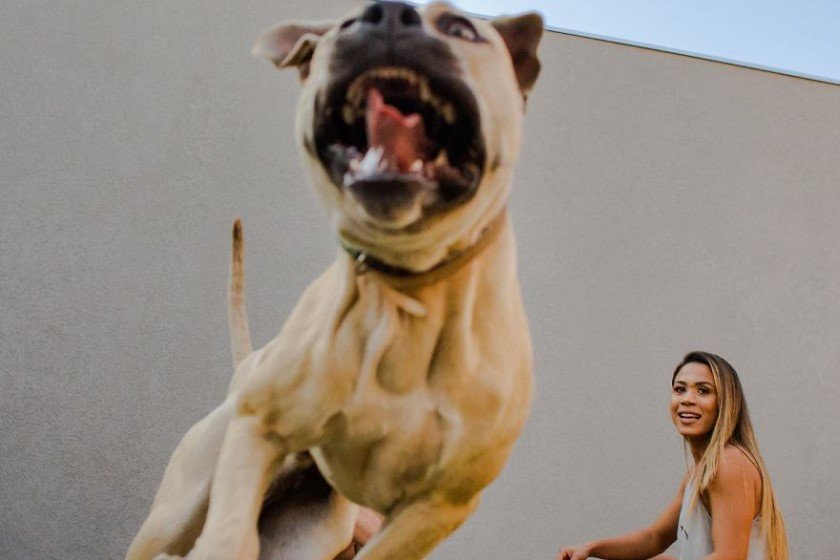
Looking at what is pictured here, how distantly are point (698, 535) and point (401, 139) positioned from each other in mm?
1470

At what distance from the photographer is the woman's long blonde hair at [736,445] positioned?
6.43 ft

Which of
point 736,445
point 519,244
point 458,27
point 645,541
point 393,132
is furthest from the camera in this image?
point 519,244

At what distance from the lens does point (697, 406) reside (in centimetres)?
206

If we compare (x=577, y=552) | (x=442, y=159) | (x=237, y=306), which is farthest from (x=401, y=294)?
(x=577, y=552)

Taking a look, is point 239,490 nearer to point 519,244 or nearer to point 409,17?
point 409,17

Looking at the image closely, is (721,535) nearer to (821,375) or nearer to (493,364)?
(493,364)

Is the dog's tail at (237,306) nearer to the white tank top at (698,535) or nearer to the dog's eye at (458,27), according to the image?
the dog's eye at (458,27)

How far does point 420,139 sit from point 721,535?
1361mm

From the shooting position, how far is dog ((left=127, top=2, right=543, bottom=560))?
88 centimetres

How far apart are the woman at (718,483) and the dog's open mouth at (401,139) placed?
51.2 inches

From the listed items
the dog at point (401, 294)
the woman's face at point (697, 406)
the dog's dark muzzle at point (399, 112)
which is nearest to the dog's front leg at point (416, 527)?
the dog at point (401, 294)

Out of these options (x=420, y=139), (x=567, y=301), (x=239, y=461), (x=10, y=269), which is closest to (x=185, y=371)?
(x=10, y=269)

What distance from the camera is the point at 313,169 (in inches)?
37.5

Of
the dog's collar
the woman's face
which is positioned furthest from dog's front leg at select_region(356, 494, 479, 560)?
the woman's face
